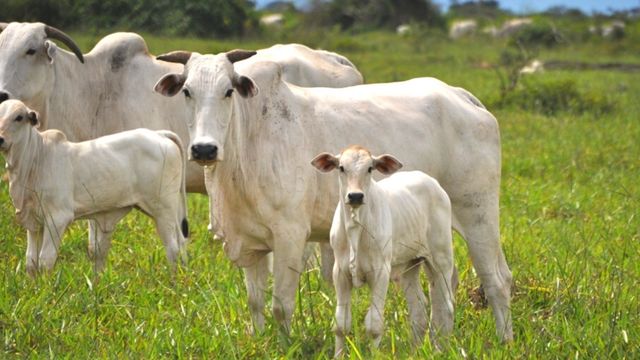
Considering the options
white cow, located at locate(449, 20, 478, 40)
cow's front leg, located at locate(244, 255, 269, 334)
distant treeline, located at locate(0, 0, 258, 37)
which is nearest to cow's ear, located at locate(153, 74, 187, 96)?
cow's front leg, located at locate(244, 255, 269, 334)

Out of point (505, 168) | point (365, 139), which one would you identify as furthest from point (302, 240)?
point (505, 168)

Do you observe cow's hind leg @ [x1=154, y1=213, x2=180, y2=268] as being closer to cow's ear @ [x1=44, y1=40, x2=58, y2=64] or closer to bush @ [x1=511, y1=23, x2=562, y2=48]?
cow's ear @ [x1=44, y1=40, x2=58, y2=64]

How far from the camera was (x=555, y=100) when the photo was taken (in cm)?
1736

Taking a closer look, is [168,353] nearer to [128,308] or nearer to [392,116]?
[128,308]

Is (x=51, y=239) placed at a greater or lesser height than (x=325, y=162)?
lesser

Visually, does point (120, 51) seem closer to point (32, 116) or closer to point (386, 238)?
point (32, 116)

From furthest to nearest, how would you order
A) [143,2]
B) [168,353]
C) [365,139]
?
1. [143,2]
2. [365,139]
3. [168,353]

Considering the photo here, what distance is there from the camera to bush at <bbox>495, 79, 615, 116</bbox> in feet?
55.7

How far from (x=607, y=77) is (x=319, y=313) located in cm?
1926

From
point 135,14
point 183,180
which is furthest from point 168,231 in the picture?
point 135,14

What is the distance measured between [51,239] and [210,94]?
1.61m

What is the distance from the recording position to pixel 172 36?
1048 cm

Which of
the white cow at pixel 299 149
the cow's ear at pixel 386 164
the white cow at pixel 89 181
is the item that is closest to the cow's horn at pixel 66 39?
the white cow at pixel 89 181

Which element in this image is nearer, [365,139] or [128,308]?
[128,308]
